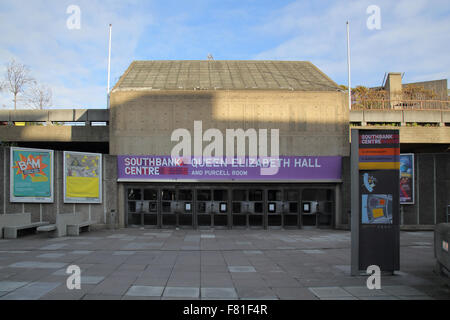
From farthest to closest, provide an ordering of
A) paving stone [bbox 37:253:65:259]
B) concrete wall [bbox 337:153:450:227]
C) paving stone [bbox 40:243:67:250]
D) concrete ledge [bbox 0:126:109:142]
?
concrete ledge [bbox 0:126:109:142]
concrete wall [bbox 337:153:450:227]
paving stone [bbox 40:243:67:250]
paving stone [bbox 37:253:65:259]

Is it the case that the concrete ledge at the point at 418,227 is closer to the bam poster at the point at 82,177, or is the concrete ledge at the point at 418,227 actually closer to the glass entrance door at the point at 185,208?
the glass entrance door at the point at 185,208

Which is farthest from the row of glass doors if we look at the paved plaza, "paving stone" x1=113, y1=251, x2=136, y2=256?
"paving stone" x1=113, y1=251, x2=136, y2=256

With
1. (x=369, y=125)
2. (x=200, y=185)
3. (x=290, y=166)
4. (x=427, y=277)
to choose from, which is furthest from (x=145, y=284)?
(x=369, y=125)

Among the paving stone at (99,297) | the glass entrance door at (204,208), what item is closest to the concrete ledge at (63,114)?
the glass entrance door at (204,208)

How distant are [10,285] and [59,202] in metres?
10.9

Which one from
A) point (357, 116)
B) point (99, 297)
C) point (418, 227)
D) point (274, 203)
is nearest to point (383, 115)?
Answer: point (357, 116)

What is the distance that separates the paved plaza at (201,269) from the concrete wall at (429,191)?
410cm

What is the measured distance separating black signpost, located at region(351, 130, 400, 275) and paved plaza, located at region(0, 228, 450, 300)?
0.57 metres

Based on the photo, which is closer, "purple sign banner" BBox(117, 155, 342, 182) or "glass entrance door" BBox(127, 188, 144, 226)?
"purple sign banner" BBox(117, 155, 342, 182)

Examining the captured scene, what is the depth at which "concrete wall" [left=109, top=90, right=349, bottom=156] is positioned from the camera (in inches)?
766

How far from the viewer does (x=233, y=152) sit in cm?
1941

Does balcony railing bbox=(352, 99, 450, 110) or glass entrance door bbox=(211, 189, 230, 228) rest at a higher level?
balcony railing bbox=(352, 99, 450, 110)

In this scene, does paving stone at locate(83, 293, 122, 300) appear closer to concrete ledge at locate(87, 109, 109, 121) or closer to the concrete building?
the concrete building

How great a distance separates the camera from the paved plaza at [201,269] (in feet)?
24.2
